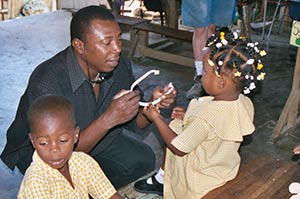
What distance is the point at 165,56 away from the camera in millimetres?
5277

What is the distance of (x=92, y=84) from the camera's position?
2328mm

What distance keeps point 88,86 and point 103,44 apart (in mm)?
250

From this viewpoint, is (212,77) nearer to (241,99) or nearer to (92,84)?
(241,99)

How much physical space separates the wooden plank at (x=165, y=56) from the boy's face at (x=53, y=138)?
3.44 m

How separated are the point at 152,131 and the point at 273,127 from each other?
3.30ft

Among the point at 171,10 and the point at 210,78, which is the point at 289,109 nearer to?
the point at 210,78

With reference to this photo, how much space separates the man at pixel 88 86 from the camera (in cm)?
214

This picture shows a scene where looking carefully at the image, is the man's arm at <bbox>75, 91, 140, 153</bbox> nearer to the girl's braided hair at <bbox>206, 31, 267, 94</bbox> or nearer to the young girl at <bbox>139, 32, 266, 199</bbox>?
the young girl at <bbox>139, 32, 266, 199</bbox>

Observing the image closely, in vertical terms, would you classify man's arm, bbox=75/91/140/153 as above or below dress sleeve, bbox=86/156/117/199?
above

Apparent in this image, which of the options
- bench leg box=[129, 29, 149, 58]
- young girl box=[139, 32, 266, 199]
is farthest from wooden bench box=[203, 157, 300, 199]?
bench leg box=[129, 29, 149, 58]

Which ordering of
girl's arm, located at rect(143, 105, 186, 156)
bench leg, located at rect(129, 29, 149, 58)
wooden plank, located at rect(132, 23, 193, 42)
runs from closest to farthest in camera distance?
girl's arm, located at rect(143, 105, 186, 156) → wooden plank, located at rect(132, 23, 193, 42) → bench leg, located at rect(129, 29, 149, 58)

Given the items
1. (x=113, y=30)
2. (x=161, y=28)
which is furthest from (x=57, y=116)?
(x=161, y=28)

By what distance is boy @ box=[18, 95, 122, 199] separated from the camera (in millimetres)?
1696

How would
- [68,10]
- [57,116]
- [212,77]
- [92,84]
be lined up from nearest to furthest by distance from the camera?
1. [57,116]
2. [212,77]
3. [92,84]
4. [68,10]
